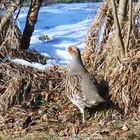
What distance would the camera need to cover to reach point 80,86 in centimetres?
778

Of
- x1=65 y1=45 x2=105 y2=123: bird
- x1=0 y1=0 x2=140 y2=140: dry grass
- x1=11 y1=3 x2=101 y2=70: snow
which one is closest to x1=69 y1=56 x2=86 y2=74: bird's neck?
x1=65 y1=45 x2=105 y2=123: bird

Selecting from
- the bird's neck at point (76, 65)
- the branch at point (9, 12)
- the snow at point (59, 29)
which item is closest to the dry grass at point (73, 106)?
the bird's neck at point (76, 65)

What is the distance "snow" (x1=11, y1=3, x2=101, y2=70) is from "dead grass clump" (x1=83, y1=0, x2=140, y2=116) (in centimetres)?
58

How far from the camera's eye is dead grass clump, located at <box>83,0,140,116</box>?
803 centimetres

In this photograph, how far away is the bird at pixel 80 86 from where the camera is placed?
7621mm

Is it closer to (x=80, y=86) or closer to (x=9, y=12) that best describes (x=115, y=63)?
(x=80, y=86)

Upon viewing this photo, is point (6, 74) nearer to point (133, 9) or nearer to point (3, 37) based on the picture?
point (3, 37)

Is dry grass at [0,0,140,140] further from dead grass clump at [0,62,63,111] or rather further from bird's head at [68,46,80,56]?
bird's head at [68,46,80,56]

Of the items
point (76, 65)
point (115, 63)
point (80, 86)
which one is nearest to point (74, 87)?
point (80, 86)

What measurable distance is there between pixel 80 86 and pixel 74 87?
0.25 feet

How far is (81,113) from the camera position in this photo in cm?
804

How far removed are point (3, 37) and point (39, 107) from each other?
1722mm

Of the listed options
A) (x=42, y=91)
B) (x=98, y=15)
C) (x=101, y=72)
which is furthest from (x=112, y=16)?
(x=42, y=91)

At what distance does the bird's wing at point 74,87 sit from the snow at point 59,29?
4.03 ft
